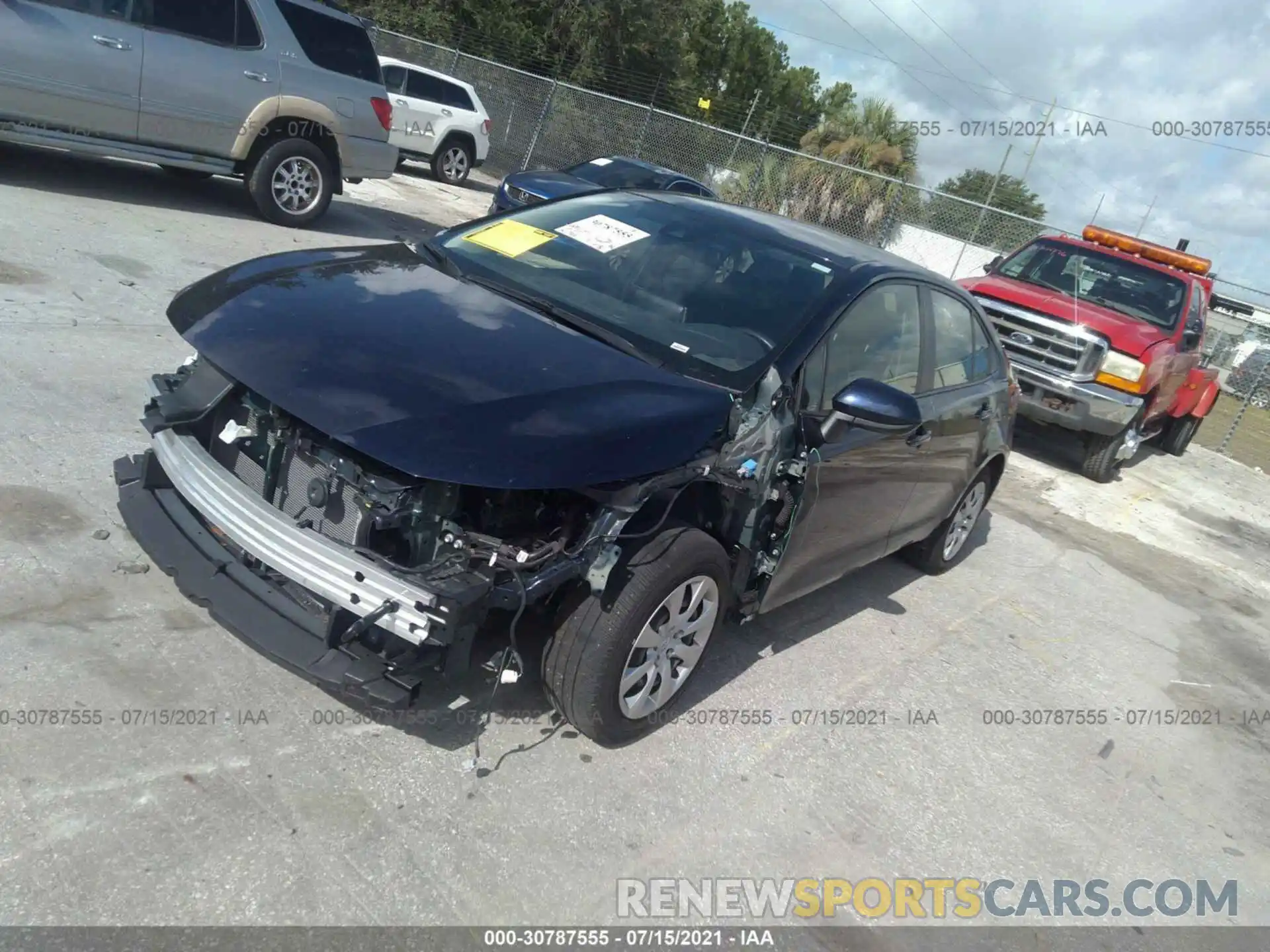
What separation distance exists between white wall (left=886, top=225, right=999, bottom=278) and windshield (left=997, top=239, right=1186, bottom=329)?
7875 millimetres

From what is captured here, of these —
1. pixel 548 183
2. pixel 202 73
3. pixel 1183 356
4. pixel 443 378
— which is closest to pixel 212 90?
pixel 202 73

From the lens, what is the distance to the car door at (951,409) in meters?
4.88

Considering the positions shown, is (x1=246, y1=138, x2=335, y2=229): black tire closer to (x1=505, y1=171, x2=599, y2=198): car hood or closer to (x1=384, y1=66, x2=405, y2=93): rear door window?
(x1=505, y1=171, x2=599, y2=198): car hood

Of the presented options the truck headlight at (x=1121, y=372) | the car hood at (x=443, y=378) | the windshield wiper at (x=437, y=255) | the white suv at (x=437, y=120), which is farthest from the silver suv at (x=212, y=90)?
the truck headlight at (x=1121, y=372)

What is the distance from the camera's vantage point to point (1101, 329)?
9352 millimetres

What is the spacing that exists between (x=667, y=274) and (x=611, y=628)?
1653mm

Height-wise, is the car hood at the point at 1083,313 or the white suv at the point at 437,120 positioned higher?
the car hood at the point at 1083,313

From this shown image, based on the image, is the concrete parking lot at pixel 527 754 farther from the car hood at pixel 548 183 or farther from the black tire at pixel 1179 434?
the black tire at pixel 1179 434

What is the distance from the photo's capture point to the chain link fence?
18.5 metres

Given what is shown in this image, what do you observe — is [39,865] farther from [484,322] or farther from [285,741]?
[484,322]

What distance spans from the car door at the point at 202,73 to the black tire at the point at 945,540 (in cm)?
689

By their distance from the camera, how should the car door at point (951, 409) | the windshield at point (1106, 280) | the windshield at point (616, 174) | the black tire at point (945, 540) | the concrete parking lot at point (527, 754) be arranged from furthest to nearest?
the windshield at point (616, 174) < the windshield at point (1106, 280) < the black tire at point (945, 540) < the car door at point (951, 409) < the concrete parking lot at point (527, 754)

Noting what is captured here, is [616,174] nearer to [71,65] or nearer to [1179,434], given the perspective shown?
[71,65]

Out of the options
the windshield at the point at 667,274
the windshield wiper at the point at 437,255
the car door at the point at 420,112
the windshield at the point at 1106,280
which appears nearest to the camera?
the windshield at the point at 667,274
